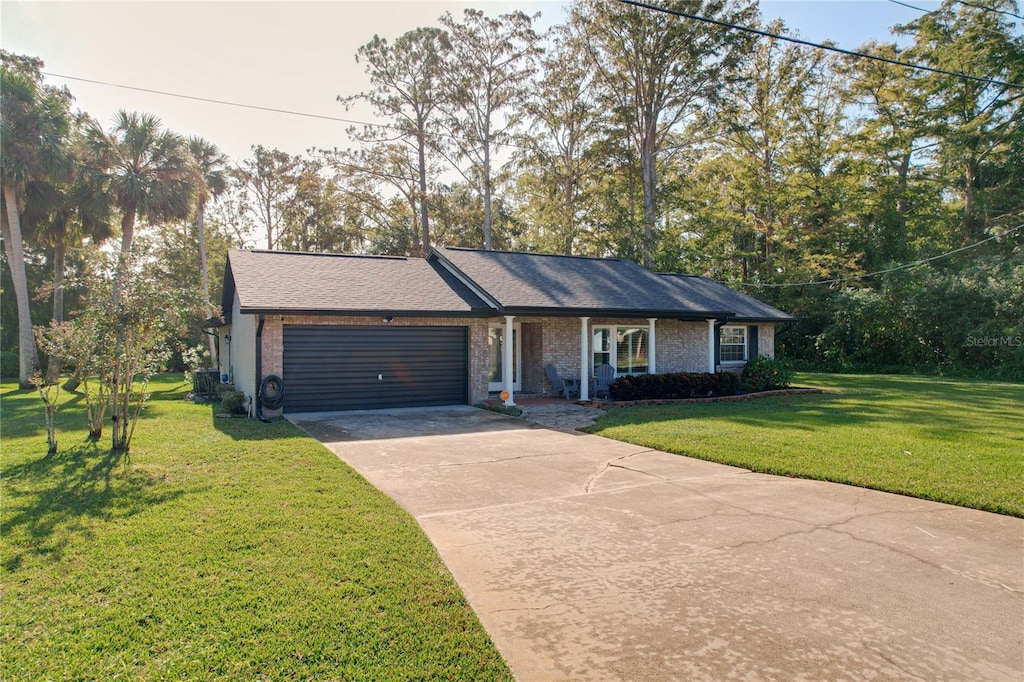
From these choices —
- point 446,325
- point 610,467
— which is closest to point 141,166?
point 446,325

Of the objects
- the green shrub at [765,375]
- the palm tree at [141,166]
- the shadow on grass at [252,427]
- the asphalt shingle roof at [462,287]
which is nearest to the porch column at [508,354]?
the asphalt shingle roof at [462,287]

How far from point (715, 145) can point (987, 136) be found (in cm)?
1270

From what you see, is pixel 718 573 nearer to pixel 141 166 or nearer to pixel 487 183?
pixel 141 166

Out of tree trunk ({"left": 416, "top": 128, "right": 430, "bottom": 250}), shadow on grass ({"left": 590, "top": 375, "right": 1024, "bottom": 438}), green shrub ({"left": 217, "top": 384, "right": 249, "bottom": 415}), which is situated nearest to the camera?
Result: shadow on grass ({"left": 590, "top": 375, "right": 1024, "bottom": 438})

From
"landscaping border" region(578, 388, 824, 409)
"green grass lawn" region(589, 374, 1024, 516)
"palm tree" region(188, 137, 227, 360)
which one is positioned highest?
"palm tree" region(188, 137, 227, 360)

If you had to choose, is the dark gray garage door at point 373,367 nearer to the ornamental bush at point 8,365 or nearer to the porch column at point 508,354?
the porch column at point 508,354

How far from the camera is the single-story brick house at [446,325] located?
1309cm

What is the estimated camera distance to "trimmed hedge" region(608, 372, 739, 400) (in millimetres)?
15075

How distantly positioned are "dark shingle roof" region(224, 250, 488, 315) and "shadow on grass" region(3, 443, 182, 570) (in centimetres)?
476

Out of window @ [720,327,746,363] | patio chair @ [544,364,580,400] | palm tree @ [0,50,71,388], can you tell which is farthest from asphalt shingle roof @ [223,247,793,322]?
palm tree @ [0,50,71,388]

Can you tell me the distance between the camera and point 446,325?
47.9 ft

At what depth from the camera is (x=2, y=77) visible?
1866cm

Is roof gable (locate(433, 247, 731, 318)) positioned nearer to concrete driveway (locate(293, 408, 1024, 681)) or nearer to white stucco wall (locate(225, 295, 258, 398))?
white stucco wall (locate(225, 295, 258, 398))

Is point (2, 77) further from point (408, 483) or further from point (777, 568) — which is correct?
point (777, 568)
